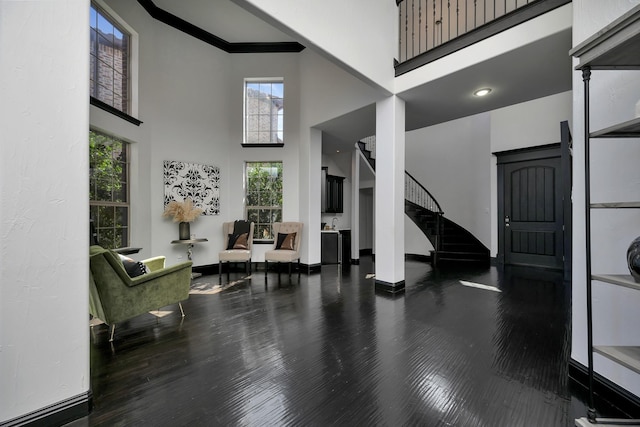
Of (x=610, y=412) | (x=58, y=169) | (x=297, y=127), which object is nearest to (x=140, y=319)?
(x=58, y=169)

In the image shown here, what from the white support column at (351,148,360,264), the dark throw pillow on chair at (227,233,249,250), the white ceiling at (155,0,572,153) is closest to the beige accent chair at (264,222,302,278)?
the dark throw pillow on chair at (227,233,249,250)

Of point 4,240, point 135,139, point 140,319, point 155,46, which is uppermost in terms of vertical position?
point 155,46

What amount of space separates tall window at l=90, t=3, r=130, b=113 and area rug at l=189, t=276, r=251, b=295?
3130mm

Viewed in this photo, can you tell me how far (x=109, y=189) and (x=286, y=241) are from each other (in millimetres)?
2996

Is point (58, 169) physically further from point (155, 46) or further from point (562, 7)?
point (155, 46)

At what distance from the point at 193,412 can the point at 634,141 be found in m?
3.12

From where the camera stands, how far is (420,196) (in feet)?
27.3

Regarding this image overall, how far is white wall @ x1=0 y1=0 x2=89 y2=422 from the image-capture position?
1.36m

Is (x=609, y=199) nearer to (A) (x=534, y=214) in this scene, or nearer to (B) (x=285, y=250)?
(B) (x=285, y=250)

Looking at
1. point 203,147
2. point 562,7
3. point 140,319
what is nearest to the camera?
point 562,7

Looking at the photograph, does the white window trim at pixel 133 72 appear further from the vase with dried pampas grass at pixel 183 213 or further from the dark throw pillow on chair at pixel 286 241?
the dark throw pillow on chair at pixel 286 241

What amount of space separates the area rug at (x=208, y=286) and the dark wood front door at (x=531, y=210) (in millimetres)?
5936

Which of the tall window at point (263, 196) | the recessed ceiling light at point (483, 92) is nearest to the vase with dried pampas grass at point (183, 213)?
the tall window at point (263, 196)

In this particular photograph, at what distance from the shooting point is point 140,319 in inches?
123
